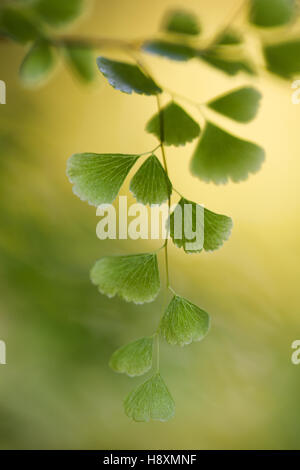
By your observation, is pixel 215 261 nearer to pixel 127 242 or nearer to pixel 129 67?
pixel 127 242

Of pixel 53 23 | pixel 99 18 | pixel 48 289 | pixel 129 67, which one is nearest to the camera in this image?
pixel 129 67

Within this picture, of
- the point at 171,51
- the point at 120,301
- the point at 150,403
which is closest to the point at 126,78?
the point at 171,51

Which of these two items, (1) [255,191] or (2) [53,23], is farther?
(1) [255,191]

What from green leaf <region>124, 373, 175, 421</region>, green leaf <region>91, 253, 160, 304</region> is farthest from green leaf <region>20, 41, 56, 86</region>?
green leaf <region>124, 373, 175, 421</region>

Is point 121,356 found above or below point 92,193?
below

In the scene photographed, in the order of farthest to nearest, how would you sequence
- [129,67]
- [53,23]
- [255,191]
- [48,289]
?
[255,191] < [48,289] < [53,23] < [129,67]

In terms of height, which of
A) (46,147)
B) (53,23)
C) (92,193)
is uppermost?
(46,147)

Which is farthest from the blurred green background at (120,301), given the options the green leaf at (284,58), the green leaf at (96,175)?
the green leaf at (96,175)

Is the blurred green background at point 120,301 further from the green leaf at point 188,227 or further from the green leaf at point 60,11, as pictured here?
the green leaf at point 188,227

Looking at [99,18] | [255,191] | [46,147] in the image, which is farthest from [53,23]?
[99,18]
